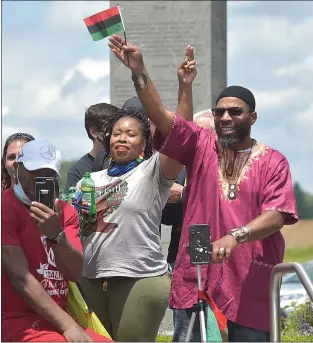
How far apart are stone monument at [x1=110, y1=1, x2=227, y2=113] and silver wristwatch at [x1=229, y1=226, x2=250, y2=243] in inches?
318

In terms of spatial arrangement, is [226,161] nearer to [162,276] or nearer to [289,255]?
[162,276]

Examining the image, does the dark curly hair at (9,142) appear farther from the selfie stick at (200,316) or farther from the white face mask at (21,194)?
the selfie stick at (200,316)

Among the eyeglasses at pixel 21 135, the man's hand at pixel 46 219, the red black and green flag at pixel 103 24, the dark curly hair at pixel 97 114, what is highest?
the red black and green flag at pixel 103 24

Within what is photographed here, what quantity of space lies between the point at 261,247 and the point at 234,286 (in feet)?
0.76

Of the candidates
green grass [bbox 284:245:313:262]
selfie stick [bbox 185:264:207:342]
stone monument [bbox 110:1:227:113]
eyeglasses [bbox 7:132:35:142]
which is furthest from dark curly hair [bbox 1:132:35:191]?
green grass [bbox 284:245:313:262]

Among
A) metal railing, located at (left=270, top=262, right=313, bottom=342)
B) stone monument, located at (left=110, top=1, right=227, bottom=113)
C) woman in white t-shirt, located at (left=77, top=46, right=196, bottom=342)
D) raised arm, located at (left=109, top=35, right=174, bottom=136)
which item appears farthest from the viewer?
stone monument, located at (left=110, top=1, right=227, bottom=113)

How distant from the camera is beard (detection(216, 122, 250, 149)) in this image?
5160 mm

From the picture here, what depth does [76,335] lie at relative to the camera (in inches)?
178

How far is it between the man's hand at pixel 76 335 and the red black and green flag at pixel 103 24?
1443 millimetres

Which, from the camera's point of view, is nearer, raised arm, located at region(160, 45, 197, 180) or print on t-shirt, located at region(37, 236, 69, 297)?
print on t-shirt, located at region(37, 236, 69, 297)

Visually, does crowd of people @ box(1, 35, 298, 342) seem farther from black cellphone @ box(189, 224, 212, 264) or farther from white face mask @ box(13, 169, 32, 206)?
black cellphone @ box(189, 224, 212, 264)

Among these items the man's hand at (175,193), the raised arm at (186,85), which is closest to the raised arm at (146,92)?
the raised arm at (186,85)

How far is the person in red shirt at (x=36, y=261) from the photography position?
4.53 metres

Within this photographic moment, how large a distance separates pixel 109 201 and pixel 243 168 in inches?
29.1
